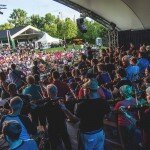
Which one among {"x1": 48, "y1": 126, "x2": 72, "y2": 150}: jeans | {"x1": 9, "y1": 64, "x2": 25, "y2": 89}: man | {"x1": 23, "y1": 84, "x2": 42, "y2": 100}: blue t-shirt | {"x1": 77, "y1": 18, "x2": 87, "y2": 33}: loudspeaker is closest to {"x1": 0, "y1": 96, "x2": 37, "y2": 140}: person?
{"x1": 48, "y1": 126, "x2": 72, "y2": 150}: jeans

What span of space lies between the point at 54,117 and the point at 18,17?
12243cm

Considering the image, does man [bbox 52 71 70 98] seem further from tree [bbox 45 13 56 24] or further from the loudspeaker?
tree [bbox 45 13 56 24]

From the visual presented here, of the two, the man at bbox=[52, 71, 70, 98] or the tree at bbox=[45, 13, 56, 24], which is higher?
the tree at bbox=[45, 13, 56, 24]

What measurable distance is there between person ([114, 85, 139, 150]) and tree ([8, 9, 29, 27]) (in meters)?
118

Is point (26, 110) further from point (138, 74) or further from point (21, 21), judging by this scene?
point (21, 21)

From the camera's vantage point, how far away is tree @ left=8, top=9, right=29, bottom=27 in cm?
12281

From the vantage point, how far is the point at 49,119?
6.68 meters

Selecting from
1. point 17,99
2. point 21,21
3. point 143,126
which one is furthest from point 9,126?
point 21,21

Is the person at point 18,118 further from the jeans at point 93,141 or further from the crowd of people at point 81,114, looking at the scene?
the jeans at point 93,141

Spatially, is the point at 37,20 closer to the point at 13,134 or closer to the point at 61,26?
the point at 61,26

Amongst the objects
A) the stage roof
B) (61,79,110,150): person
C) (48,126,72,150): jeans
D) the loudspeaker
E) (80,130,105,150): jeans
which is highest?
Answer: the stage roof

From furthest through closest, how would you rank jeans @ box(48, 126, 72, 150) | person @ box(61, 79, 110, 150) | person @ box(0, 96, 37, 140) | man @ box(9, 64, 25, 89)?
man @ box(9, 64, 25, 89) < jeans @ box(48, 126, 72, 150) < person @ box(61, 79, 110, 150) < person @ box(0, 96, 37, 140)

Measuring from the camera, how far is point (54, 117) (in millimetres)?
6617

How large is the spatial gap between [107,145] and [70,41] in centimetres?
5028
